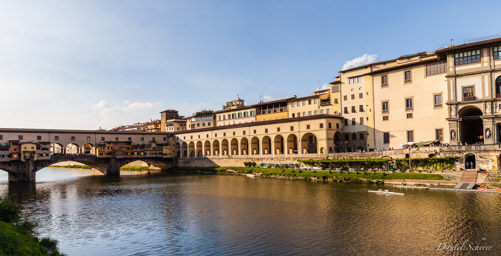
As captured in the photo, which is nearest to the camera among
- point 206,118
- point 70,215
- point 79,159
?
point 70,215

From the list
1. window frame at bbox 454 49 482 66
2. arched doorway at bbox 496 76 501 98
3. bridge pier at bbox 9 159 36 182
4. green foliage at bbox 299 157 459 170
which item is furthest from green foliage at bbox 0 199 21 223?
arched doorway at bbox 496 76 501 98

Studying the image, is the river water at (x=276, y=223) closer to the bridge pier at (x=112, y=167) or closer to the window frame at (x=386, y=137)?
the window frame at (x=386, y=137)

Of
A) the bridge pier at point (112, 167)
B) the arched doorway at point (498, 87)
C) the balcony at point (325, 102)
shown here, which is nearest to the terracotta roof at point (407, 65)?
the arched doorway at point (498, 87)

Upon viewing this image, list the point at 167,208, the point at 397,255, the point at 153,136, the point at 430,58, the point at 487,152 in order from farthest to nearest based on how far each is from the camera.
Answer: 1. the point at 153,136
2. the point at 430,58
3. the point at 487,152
4. the point at 167,208
5. the point at 397,255

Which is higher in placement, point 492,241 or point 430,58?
point 430,58

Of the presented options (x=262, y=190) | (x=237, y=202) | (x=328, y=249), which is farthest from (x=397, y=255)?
(x=262, y=190)

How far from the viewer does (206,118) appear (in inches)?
4505

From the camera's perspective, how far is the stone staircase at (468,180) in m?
43.4

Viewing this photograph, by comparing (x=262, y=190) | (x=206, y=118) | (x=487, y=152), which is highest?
(x=206, y=118)

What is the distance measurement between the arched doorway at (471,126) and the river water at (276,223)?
2061cm

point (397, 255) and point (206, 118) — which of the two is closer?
point (397, 255)

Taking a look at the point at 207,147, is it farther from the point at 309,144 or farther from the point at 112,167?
the point at 309,144

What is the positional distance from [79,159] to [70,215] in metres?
51.5

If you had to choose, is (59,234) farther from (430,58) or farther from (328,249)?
(430,58)
